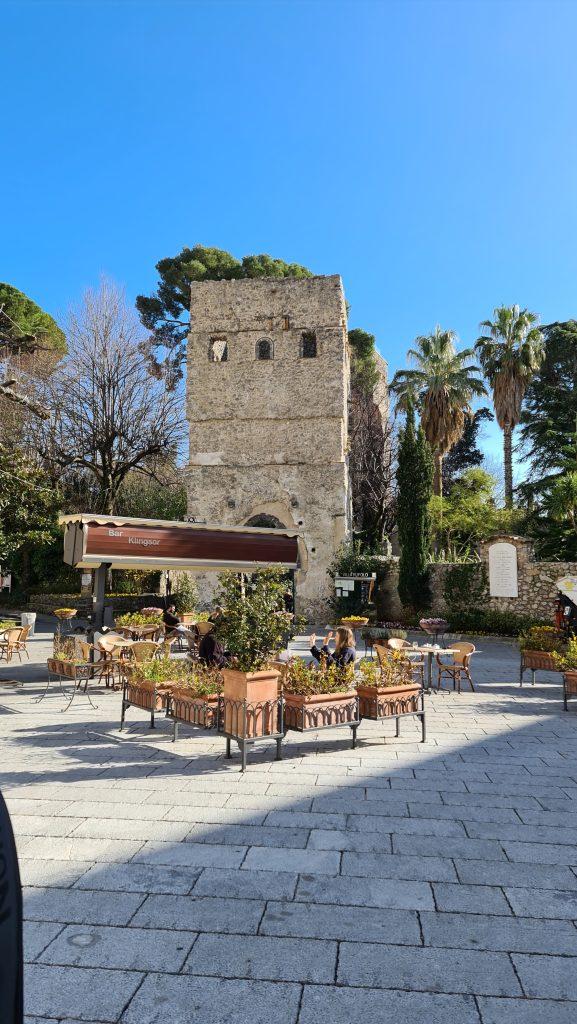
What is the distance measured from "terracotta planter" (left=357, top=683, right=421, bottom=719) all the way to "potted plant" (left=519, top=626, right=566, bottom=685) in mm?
4037

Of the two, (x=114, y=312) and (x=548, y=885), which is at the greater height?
(x=114, y=312)

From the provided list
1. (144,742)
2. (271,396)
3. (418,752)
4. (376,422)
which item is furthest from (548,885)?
(376,422)

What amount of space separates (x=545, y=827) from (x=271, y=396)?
21.6 metres

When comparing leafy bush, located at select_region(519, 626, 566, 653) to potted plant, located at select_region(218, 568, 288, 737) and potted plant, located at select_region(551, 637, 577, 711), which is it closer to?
potted plant, located at select_region(551, 637, 577, 711)

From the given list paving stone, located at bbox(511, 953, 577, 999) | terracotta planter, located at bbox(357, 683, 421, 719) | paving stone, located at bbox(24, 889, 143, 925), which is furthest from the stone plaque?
paving stone, located at bbox(24, 889, 143, 925)

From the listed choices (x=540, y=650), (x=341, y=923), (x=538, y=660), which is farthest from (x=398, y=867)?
(x=540, y=650)

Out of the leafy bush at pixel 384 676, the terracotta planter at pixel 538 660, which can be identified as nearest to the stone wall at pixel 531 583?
the terracotta planter at pixel 538 660

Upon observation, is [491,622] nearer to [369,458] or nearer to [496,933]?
[369,458]

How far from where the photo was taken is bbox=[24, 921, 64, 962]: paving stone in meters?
3.13

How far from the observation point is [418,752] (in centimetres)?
694

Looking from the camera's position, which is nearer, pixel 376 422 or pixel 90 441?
pixel 90 441

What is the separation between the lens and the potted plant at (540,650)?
10633 millimetres

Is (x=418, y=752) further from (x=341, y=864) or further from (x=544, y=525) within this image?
(x=544, y=525)

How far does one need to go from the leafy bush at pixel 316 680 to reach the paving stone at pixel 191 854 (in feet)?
8.48
